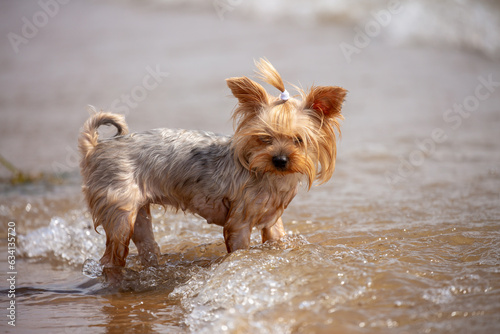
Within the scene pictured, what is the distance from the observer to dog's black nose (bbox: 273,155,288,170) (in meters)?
4.55

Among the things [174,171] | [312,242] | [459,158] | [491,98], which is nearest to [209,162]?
[174,171]

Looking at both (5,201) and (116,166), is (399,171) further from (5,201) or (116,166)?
(5,201)

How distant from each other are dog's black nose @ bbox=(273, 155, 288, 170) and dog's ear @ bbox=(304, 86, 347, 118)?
0.55 meters

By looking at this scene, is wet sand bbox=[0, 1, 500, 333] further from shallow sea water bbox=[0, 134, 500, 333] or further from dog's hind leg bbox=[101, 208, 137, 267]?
dog's hind leg bbox=[101, 208, 137, 267]

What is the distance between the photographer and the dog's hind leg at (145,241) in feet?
18.2

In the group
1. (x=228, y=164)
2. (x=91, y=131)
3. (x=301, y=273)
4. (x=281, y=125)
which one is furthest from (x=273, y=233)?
(x=91, y=131)

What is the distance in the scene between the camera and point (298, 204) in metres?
7.29

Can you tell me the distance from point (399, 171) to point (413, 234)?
319 centimetres

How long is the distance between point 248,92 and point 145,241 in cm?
198

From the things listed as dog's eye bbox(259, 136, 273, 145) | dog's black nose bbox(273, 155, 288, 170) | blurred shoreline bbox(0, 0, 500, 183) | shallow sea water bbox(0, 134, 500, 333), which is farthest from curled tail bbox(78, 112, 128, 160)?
blurred shoreline bbox(0, 0, 500, 183)

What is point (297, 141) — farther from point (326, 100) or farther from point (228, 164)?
point (228, 164)

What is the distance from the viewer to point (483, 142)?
32.2 feet

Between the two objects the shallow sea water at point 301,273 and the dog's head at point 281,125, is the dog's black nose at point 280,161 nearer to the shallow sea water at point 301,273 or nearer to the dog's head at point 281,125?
the dog's head at point 281,125

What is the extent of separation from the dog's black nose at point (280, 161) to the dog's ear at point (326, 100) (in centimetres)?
55
